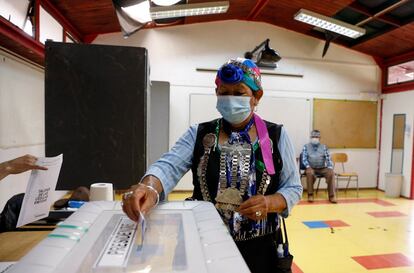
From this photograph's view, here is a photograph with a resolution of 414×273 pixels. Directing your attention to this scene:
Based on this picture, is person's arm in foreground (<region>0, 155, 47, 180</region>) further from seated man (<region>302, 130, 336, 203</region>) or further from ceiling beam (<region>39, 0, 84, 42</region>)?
seated man (<region>302, 130, 336, 203</region>)

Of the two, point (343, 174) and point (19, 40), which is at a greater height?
point (19, 40)

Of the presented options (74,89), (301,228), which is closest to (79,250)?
(74,89)

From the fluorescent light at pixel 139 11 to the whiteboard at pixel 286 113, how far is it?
2.23 meters

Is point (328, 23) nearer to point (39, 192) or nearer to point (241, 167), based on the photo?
point (241, 167)

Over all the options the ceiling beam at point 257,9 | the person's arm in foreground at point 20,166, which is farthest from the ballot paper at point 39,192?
the ceiling beam at point 257,9

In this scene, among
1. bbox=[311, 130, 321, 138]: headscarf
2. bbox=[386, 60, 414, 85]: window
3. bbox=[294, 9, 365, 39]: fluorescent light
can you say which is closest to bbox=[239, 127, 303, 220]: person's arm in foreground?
bbox=[294, 9, 365, 39]: fluorescent light

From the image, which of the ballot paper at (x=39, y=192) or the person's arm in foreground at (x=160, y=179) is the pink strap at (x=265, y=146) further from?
the ballot paper at (x=39, y=192)

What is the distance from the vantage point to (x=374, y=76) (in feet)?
Answer: 20.1

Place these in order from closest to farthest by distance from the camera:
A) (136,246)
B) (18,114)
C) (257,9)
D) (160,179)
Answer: (136,246) < (160,179) < (18,114) < (257,9)

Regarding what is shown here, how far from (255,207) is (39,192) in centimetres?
80

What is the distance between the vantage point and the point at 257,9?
201 inches

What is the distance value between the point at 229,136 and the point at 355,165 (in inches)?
233

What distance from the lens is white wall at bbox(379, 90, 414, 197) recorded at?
5.38 metres

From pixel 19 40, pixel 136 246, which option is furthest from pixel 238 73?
pixel 19 40
